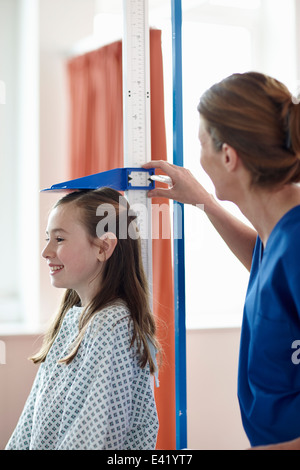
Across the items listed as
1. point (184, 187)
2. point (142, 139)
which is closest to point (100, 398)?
point (184, 187)

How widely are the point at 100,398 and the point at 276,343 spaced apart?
35 centimetres

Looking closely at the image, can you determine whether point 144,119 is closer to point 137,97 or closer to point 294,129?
point 137,97

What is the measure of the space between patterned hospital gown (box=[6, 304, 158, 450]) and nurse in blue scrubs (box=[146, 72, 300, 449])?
23cm

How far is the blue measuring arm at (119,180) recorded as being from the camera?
132 centimetres

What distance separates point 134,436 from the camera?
1.16 m

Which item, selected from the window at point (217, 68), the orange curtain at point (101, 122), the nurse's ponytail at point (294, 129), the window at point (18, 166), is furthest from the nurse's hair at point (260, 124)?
the window at point (217, 68)

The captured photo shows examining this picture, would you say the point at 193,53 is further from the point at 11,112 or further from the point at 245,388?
the point at 245,388

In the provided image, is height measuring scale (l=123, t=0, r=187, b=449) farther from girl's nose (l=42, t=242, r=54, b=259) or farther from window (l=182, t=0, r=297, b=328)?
window (l=182, t=0, r=297, b=328)

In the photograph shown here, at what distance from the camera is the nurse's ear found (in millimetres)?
989

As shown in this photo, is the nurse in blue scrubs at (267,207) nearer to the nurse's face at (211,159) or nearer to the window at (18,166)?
the nurse's face at (211,159)

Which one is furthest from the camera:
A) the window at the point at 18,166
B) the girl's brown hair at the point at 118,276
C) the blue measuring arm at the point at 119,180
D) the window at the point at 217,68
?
the window at the point at 217,68

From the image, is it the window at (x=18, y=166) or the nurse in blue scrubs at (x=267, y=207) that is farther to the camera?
the window at (x=18, y=166)

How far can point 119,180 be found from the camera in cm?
137

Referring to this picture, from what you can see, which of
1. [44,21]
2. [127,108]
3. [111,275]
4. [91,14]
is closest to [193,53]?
[91,14]
